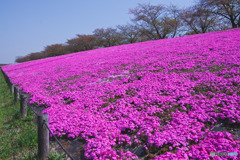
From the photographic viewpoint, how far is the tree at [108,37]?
58.5m

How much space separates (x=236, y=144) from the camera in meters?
3.48

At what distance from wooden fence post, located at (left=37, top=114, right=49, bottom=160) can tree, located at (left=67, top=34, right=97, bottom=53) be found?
55267mm

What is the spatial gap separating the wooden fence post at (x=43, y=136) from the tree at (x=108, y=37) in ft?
186

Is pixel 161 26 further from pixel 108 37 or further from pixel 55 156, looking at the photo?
pixel 55 156

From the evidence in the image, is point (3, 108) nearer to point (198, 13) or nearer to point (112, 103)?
point (112, 103)

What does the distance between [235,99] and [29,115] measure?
7.96 metres

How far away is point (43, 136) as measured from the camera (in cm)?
395

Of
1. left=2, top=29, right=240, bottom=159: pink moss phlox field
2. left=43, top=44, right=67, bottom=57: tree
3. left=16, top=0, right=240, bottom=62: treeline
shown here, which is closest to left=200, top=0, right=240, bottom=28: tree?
left=16, top=0, right=240, bottom=62: treeline

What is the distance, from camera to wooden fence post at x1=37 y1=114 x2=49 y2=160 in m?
3.90

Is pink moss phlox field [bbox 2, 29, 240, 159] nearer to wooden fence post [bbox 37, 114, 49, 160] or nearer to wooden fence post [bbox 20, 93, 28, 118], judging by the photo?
wooden fence post [bbox 37, 114, 49, 160]

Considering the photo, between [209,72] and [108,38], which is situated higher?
[108,38]

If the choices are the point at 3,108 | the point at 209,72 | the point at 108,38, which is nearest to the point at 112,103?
the point at 209,72

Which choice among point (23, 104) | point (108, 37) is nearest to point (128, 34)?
point (108, 37)

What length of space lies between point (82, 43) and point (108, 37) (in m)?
9.73
